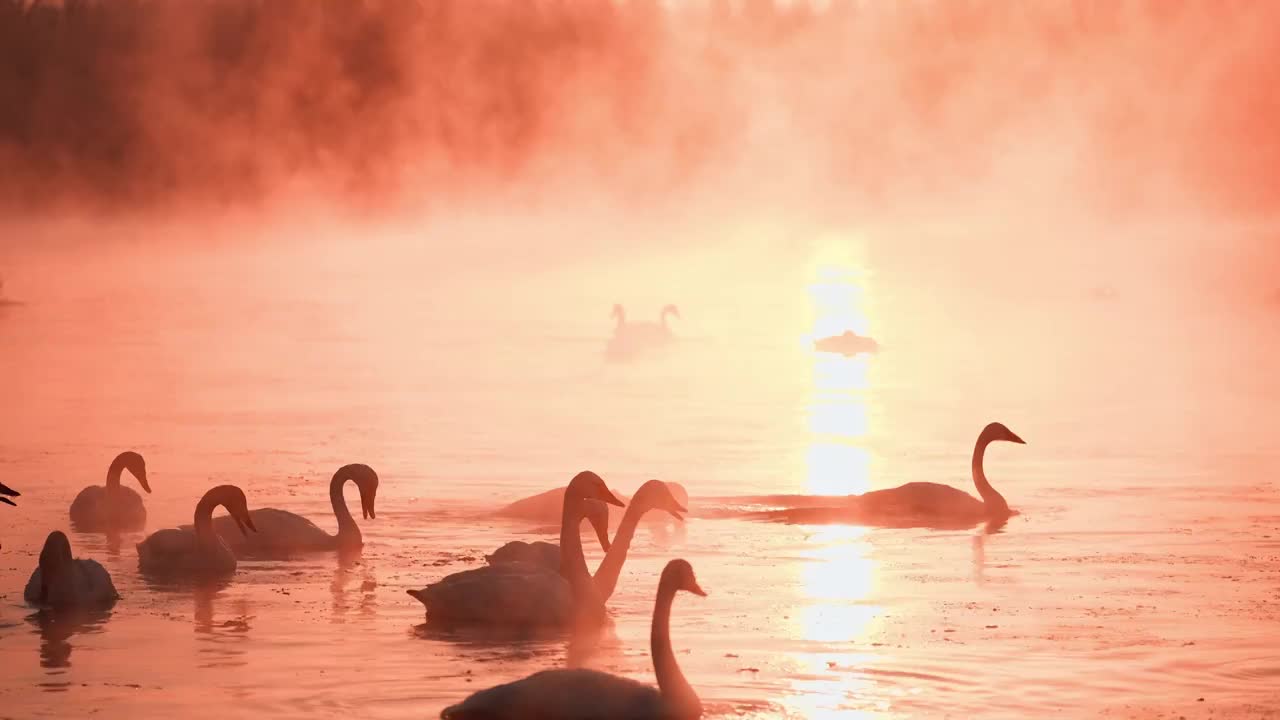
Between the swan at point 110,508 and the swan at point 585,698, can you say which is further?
the swan at point 110,508

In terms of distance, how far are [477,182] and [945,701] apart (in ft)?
292

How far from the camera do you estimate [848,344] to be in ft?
148

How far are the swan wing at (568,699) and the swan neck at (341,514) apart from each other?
6.49 metres

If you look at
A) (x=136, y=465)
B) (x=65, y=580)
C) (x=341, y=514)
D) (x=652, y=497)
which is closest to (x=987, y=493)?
(x=652, y=497)

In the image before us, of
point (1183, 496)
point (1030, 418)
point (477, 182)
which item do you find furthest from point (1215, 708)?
point (477, 182)

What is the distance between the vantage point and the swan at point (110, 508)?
755 inches

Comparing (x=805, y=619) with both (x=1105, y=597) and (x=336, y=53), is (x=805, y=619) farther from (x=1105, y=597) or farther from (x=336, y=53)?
(x=336, y=53)

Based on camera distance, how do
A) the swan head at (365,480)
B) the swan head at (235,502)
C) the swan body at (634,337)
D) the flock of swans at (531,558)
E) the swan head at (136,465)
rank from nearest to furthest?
the flock of swans at (531,558)
the swan head at (235,502)
the swan head at (365,480)
the swan head at (136,465)
the swan body at (634,337)

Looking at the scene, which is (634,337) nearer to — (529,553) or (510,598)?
(529,553)

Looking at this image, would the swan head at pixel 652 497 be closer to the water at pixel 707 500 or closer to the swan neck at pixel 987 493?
the water at pixel 707 500

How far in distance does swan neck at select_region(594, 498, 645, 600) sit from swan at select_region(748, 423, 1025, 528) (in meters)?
4.57

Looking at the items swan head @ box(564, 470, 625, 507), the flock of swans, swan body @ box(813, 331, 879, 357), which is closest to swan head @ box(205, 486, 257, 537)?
the flock of swans

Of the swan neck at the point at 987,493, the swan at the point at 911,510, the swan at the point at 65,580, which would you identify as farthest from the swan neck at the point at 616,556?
the swan neck at the point at 987,493

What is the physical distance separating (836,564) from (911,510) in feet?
10.6
